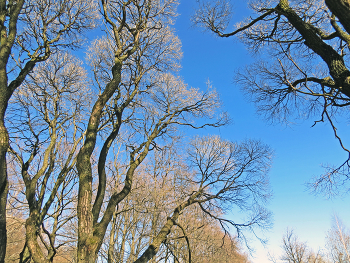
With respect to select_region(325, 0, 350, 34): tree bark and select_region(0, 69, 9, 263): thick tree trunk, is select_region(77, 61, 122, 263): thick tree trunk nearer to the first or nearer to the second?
select_region(0, 69, 9, 263): thick tree trunk

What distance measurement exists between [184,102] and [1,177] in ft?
16.9

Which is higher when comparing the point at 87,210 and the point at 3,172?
the point at 3,172

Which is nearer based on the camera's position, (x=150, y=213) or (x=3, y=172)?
(x=3, y=172)

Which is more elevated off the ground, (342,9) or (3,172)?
(342,9)

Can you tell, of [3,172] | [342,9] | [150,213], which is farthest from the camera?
[150,213]

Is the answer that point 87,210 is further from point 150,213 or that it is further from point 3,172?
point 150,213

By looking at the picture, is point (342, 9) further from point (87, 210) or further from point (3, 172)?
point (3, 172)

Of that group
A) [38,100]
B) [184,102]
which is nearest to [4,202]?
[38,100]

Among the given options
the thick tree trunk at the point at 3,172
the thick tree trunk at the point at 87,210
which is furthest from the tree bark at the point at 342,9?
the thick tree trunk at the point at 3,172

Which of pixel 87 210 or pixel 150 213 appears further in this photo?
pixel 150 213

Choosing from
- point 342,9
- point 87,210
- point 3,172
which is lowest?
point 87,210

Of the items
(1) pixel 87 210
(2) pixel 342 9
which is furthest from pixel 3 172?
(2) pixel 342 9

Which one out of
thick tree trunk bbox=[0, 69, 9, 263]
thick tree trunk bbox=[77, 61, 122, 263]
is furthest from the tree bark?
thick tree trunk bbox=[0, 69, 9, 263]

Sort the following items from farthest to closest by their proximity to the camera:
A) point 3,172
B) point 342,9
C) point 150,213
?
point 150,213, point 3,172, point 342,9
